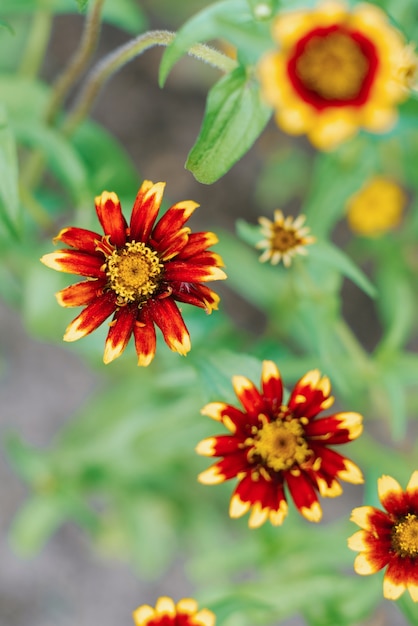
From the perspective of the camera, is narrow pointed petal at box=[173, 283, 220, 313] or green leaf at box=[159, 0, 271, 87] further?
narrow pointed petal at box=[173, 283, 220, 313]

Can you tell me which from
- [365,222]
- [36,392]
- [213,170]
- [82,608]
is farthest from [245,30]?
[82,608]

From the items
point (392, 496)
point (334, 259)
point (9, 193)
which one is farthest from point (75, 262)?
point (392, 496)

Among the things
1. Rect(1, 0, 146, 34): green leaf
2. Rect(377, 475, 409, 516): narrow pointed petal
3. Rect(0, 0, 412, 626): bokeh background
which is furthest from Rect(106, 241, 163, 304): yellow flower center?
Rect(0, 0, 412, 626): bokeh background

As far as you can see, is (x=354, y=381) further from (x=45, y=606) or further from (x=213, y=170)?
(x=45, y=606)

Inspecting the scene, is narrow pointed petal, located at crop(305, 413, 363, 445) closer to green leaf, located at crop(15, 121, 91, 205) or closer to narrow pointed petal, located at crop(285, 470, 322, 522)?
narrow pointed petal, located at crop(285, 470, 322, 522)

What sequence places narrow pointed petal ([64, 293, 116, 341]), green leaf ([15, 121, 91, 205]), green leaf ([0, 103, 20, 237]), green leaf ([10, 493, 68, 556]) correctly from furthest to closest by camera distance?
green leaf ([10, 493, 68, 556]), green leaf ([15, 121, 91, 205]), green leaf ([0, 103, 20, 237]), narrow pointed petal ([64, 293, 116, 341])

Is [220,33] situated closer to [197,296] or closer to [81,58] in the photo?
[197,296]

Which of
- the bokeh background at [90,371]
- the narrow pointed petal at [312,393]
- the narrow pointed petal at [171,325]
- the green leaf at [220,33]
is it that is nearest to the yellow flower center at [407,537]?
the narrow pointed petal at [312,393]
